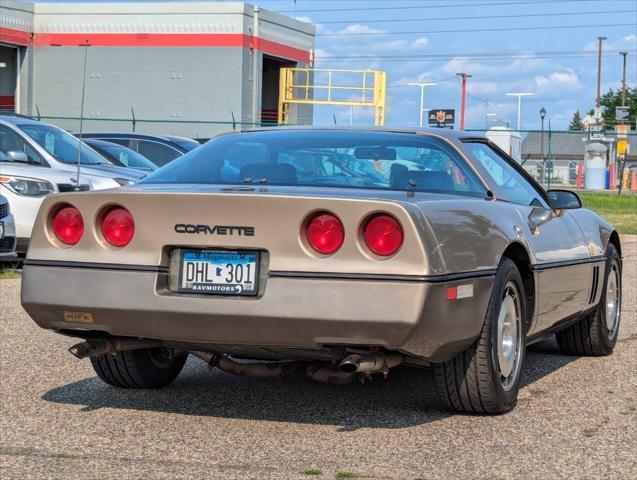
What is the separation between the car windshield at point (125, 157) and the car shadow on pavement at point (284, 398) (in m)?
9.64

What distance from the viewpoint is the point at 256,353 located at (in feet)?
16.4

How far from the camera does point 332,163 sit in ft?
18.0

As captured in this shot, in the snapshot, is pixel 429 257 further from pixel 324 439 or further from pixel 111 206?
pixel 111 206

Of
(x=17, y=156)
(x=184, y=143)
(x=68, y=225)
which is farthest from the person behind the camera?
(x=184, y=143)

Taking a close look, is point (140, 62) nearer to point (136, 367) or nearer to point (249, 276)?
point (136, 367)

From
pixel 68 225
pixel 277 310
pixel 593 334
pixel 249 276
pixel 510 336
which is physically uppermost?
pixel 68 225

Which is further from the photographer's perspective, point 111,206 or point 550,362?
point 550,362

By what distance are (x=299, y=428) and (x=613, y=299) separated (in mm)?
3257

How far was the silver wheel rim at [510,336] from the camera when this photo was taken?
17.5 ft

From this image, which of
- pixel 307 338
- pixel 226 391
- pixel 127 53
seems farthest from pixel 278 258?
pixel 127 53

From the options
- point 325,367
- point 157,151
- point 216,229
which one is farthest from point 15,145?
point 216,229

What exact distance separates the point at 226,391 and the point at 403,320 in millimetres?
1687

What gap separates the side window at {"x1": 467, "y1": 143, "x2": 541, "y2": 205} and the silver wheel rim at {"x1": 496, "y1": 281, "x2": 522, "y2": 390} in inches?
24.4

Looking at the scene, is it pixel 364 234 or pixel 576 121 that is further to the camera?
pixel 576 121
